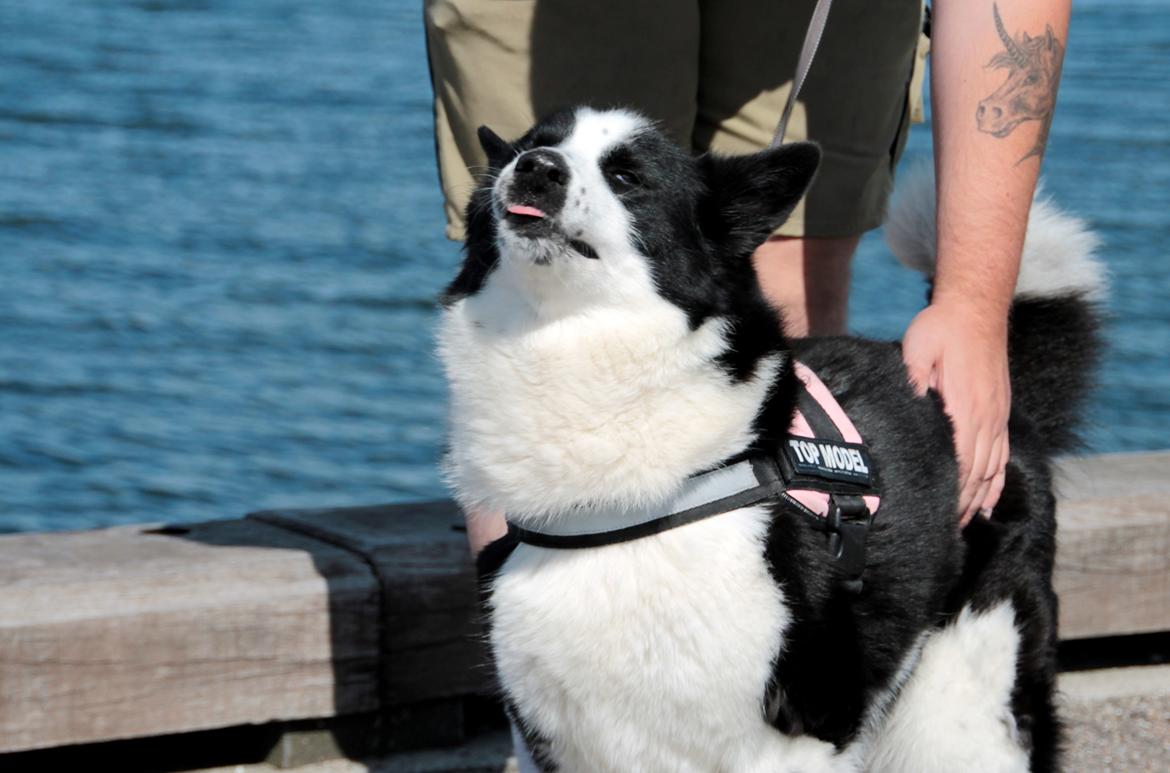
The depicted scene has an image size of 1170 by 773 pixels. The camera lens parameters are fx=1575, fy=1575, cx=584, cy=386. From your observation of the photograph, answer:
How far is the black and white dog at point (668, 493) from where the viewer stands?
7.53 ft

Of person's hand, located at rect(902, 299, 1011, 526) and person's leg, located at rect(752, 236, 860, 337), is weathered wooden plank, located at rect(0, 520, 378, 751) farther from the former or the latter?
person's hand, located at rect(902, 299, 1011, 526)

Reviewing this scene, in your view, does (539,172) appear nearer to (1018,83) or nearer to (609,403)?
(609,403)

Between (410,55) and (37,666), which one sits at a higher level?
(37,666)

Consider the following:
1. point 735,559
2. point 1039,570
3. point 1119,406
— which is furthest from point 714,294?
point 1119,406

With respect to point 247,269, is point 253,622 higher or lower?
higher

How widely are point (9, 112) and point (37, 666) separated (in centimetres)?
787

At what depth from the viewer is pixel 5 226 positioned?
7.96 meters

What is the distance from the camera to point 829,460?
2.39 m

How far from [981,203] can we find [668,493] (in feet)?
2.44

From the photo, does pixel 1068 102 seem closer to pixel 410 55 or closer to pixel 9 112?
pixel 410 55

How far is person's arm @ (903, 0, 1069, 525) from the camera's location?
2.57 metres

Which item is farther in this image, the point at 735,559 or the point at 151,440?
the point at 151,440

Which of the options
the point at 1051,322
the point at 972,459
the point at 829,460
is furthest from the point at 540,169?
the point at 1051,322

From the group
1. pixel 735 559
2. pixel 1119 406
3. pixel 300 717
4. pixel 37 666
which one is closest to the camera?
Result: pixel 735 559
